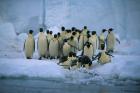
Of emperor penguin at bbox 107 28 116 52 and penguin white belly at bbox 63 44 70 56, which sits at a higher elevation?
emperor penguin at bbox 107 28 116 52

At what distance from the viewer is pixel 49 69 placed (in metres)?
7.43

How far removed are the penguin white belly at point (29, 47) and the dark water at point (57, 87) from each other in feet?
2.60

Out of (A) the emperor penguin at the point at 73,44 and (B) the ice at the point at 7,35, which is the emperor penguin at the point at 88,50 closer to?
(A) the emperor penguin at the point at 73,44

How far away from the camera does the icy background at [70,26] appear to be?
7.38 metres

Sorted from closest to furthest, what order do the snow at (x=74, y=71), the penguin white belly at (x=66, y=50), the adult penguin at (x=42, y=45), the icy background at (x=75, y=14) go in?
the snow at (x=74, y=71) → the penguin white belly at (x=66, y=50) → the adult penguin at (x=42, y=45) → the icy background at (x=75, y=14)

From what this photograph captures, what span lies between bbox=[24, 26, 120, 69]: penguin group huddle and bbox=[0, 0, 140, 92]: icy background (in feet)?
0.41

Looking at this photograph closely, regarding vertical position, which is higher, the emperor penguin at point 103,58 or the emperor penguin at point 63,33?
the emperor penguin at point 63,33

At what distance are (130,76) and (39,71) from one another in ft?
3.82

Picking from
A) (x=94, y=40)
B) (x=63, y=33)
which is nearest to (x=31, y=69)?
(x=63, y=33)

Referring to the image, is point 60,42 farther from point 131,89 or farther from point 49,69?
point 131,89

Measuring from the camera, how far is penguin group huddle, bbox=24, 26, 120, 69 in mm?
7801

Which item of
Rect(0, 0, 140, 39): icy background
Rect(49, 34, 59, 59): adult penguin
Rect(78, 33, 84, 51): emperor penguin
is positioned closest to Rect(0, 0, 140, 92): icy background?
Rect(0, 0, 140, 39): icy background

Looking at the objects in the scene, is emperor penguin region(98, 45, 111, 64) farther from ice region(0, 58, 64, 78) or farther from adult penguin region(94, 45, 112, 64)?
ice region(0, 58, 64, 78)

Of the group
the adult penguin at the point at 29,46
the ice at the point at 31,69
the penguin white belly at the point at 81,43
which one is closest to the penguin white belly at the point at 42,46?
the adult penguin at the point at 29,46
